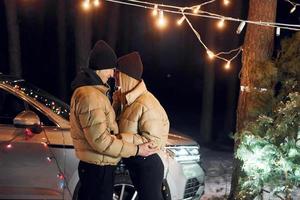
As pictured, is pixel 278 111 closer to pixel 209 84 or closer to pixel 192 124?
pixel 209 84

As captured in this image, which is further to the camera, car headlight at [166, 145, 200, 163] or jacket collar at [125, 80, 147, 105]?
car headlight at [166, 145, 200, 163]

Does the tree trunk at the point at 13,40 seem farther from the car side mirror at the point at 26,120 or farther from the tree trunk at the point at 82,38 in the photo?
the car side mirror at the point at 26,120

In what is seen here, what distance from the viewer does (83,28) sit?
1212cm

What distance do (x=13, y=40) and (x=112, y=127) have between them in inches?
329

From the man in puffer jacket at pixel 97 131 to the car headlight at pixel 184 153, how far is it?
1.54 metres

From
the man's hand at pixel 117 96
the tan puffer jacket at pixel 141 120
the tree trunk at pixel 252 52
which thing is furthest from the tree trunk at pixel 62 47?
the tan puffer jacket at pixel 141 120

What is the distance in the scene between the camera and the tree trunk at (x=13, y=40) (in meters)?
11.7

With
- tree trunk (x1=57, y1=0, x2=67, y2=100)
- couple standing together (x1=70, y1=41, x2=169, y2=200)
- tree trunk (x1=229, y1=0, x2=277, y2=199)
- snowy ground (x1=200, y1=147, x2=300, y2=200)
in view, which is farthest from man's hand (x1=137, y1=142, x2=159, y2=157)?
tree trunk (x1=57, y1=0, x2=67, y2=100)

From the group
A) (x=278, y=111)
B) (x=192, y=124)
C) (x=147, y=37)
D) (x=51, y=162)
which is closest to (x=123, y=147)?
(x=51, y=162)

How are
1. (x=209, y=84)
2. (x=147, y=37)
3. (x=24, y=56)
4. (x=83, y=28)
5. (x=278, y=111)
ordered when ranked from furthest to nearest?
(x=147, y=37), (x=24, y=56), (x=209, y=84), (x=83, y=28), (x=278, y=111)

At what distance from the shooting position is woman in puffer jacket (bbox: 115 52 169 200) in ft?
13.7

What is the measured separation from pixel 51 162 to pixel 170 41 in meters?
23.8

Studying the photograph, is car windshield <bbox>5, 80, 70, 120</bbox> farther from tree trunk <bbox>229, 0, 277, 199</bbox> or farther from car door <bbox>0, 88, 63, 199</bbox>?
tree trunk <bbox>229, 0, 277, 199</bbox>

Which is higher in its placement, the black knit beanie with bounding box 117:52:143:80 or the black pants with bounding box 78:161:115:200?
the black knit beanie with bounding box 117:52:143:80
